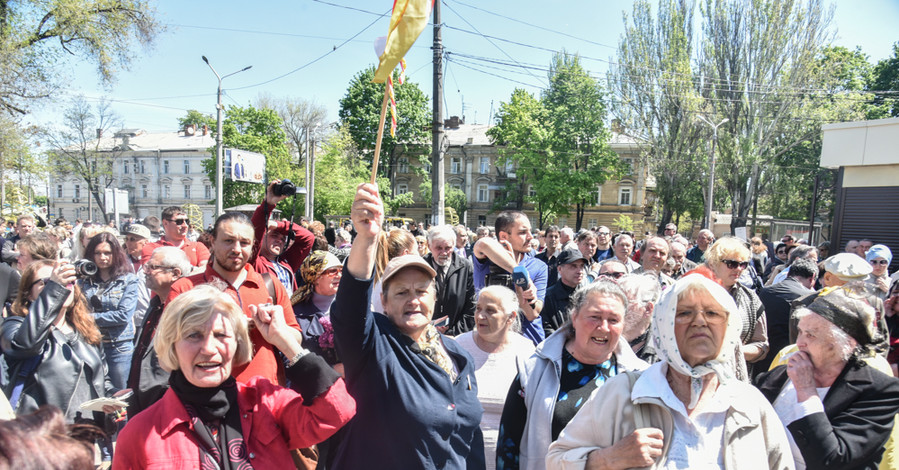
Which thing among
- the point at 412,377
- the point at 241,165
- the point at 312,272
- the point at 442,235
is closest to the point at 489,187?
the point at 241,165

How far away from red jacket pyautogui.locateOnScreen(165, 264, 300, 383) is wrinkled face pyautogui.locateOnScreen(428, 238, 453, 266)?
1.64 metres

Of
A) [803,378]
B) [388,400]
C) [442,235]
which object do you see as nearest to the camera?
[388,400]

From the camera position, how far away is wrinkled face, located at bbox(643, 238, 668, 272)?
5.16 m

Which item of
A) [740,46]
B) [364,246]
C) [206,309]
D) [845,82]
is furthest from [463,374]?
[845,82]

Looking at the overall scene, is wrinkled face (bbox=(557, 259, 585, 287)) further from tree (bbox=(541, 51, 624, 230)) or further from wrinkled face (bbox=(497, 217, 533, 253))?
tree (bbox=(541, 51, 624, 230))

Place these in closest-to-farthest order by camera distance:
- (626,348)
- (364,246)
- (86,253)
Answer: (364,246), (626,348), (86,253)

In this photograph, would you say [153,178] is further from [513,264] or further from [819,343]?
[819,343]

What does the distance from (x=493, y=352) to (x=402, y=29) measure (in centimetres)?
191

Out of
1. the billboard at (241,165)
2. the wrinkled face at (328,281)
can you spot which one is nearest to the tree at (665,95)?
the billboard at (241,165)

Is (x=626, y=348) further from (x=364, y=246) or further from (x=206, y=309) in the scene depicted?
(x=206, y=309)

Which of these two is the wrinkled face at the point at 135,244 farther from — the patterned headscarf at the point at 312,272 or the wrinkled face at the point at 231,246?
the wrinkled face at the point at 231,246

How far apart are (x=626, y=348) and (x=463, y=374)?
928 mm

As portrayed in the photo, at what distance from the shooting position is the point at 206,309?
1889 mm

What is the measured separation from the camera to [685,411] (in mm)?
1813
